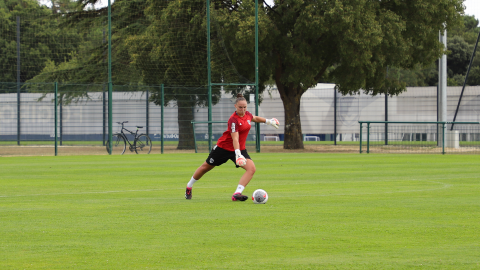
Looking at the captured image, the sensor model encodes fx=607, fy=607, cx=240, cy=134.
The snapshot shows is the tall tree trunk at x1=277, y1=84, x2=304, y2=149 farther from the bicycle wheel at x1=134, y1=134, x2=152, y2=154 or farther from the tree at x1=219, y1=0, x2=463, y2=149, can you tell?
the bicycle wheel at x1=134, y1=134, x2=152, y2=154

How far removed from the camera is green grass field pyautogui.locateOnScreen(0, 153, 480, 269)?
5.04 metres

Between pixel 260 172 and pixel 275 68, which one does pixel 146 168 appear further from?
pixel 275 68

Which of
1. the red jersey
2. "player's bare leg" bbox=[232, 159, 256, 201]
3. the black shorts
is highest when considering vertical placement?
the red jersey

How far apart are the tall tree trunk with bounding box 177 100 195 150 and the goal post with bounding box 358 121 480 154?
26.2ft

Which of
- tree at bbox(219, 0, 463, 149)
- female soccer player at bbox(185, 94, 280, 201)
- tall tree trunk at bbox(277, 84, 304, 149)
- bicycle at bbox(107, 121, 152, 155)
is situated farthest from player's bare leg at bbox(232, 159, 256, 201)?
tall tree trunk at bbox(277, 84, 304, 149)

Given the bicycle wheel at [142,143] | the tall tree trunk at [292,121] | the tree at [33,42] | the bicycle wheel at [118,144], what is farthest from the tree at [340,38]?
the tree at [33,42]

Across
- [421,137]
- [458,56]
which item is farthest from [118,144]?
[458,56]

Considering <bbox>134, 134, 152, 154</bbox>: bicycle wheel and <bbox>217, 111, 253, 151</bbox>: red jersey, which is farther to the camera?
<bbox>134, 134, 152, 154</bbox>: bicycle wheel

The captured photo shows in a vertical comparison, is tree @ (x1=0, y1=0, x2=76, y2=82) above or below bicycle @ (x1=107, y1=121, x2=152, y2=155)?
above

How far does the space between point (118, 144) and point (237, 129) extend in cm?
1742

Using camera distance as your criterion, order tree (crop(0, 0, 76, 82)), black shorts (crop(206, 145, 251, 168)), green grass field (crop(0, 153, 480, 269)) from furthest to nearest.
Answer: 1. tree (crop(0, 0, 76, 82))
2. black shorts (crop(206, 145, 251, 168))
3. green grass field (crop(0, 153, 480, 269))

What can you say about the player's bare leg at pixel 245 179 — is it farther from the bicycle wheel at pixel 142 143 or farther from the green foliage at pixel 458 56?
the green foliage at pixel 458 56

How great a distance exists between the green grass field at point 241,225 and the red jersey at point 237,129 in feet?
2.85

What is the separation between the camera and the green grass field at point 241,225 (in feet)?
16.5
